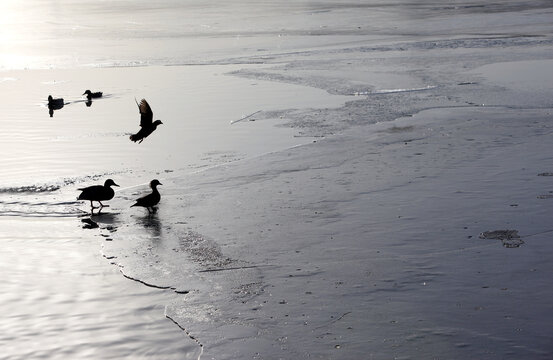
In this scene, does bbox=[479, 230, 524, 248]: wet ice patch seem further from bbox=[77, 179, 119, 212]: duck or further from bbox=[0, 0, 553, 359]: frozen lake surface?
bbox=[77, 179, 119, 212]: duck

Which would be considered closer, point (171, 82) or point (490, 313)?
point (490, 313)

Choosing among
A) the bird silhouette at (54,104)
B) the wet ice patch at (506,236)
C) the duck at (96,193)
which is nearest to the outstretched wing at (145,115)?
the duck at (96,193)

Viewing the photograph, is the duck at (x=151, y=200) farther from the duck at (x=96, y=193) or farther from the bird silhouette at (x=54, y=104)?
the bird silhouette at (x=54, y=104)

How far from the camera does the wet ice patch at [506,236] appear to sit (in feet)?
26.1

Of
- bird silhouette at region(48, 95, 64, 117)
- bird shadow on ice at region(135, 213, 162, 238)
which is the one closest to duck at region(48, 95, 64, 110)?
bird silhouette at region(48, 95, 64, 117)

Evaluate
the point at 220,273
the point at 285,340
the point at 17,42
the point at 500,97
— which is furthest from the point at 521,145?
the point at 17,42

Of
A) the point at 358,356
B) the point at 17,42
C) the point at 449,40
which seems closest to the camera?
the point at 358,356

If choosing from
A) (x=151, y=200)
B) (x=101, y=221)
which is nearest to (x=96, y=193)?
(x=101, y=221)

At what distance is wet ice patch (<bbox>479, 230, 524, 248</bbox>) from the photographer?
7.96m

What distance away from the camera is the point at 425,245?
26.3 ft

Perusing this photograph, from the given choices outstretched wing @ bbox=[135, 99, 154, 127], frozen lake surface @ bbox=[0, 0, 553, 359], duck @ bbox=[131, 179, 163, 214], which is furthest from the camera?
outstretched wing @ bbox=[135, 99, 154, 127]

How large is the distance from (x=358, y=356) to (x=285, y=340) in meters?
0.62

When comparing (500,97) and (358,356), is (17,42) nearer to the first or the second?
(500,97)

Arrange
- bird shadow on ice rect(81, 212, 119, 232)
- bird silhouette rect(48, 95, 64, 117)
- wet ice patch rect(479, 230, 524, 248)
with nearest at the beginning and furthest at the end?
wet ice patch rect(479, 230, 524, 248) < bird shadow on ice rect(81, 212, 119, 232) < bird silhouette rect(48, 95, 64, 117)
